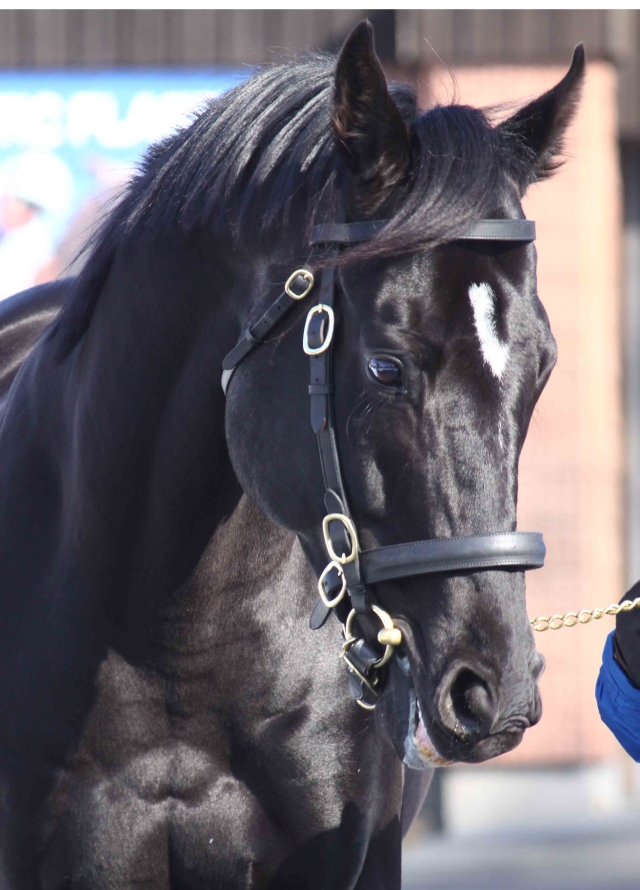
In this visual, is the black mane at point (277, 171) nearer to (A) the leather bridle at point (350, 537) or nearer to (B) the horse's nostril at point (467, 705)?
(A) the leather bridle at point (350, 537)

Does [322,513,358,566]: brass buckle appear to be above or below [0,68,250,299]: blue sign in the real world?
above

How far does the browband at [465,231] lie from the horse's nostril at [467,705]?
0.64 meters

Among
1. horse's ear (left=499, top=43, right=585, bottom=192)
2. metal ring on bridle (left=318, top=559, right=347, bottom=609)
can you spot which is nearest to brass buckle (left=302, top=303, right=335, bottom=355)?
metal ring on bridle (left=318, top=559, right=347, bottom=609)

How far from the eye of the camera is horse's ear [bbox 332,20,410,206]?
1.73 metres

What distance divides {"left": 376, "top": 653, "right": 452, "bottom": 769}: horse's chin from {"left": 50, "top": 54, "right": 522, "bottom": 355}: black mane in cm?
63

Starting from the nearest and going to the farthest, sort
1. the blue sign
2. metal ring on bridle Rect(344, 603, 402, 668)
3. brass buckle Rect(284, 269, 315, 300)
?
metal ring on bridle Rect(344, 603, 402, 668)
brass buckle Rect(284, 269, 315, 300)
the blue sign

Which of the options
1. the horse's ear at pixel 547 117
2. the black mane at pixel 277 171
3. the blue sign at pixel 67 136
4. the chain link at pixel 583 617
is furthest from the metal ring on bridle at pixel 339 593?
the blue sign at pixel 67 136

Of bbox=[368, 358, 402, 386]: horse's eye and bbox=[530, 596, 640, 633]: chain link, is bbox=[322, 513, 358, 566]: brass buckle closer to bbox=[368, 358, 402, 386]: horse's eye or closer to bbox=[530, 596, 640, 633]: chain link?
bbox=[368, 358, 402, 386]: horse's eye

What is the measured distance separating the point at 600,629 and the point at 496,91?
2926 millimetres

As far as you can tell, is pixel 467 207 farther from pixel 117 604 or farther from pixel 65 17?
pixel 65 17

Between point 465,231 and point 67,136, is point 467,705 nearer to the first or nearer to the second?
point 465,231

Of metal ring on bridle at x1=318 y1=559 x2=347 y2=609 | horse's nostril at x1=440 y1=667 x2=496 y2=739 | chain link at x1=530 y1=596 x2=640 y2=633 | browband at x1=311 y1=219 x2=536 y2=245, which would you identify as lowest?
chain link at x1=530 y1=596 x2=640 y2=633

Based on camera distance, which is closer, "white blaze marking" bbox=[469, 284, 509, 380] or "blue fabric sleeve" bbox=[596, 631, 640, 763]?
"white blaze marking" bbox=[469, 284, 509, 380]

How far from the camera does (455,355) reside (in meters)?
1.66
